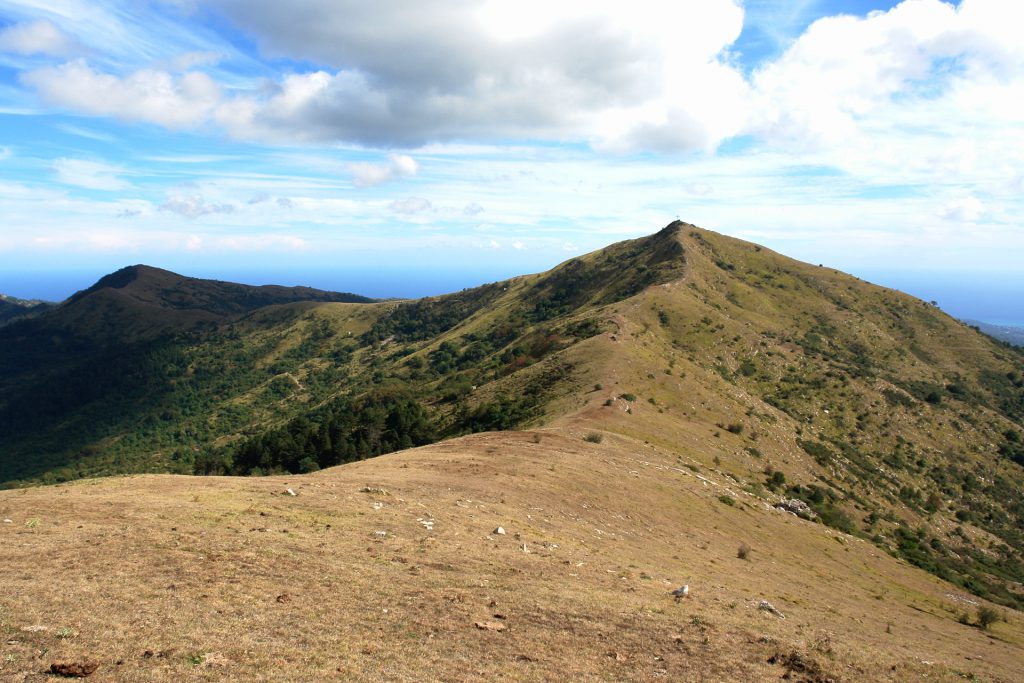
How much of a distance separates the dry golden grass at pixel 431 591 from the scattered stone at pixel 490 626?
0.21 metres

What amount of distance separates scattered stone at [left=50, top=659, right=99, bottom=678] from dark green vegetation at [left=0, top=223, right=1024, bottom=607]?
115 ft

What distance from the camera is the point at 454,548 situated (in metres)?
20.2

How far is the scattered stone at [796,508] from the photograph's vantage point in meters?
39.4

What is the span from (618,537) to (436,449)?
17.1m

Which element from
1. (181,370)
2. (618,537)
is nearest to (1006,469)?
(618,537)

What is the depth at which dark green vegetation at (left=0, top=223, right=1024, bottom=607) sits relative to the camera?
52312mm

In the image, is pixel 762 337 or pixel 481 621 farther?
pixel 762 337

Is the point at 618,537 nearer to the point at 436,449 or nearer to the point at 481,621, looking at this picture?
the point at 481,621

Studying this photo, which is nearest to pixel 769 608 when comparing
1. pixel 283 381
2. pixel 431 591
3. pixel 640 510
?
pixel 640 510

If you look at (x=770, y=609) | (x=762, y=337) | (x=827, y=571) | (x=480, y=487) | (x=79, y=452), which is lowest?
(x=79, y=452)

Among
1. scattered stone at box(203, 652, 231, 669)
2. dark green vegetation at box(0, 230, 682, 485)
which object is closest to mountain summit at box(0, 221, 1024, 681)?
scattered stone at box(203, 652, 231, 669)

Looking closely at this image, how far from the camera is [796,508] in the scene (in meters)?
39.9

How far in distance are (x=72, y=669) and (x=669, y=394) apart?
182ft

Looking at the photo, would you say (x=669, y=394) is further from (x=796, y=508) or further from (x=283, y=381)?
(x=283, y=381)
